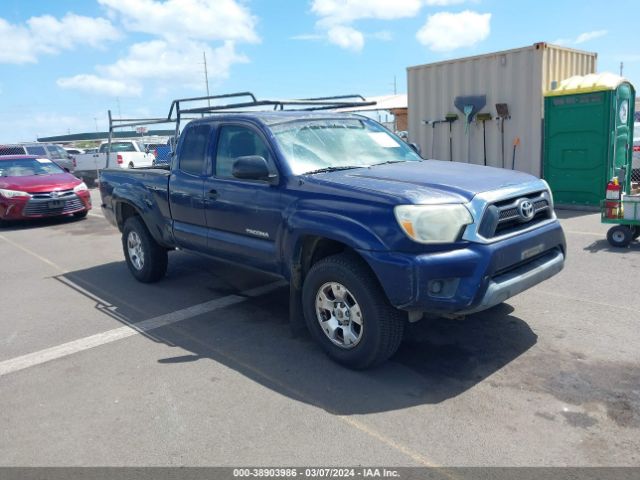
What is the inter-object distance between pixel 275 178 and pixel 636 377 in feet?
9.77

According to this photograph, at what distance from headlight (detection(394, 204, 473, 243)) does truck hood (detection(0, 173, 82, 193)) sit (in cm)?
1063

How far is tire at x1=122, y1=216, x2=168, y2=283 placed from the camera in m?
6.51

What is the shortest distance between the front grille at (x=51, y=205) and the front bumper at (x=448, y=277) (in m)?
10.3

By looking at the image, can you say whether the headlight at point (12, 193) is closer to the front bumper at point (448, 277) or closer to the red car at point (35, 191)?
the red car at point (35, 191)

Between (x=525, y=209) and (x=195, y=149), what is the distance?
3255 mm

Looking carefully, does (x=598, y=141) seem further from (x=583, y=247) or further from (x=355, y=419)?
(x=355, y=419)

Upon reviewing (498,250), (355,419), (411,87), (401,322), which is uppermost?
(411,87)

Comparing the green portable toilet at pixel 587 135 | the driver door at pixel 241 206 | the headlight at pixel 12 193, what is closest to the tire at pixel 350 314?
the driver door at pixel 241 206

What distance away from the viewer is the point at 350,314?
4031mm

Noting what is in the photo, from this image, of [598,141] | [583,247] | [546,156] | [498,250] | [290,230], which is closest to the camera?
[498,250]

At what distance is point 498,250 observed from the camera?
144 inches

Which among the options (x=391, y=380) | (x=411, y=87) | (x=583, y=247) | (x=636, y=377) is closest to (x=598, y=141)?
(x=583, y=247)

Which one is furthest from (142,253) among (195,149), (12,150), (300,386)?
(12,150)

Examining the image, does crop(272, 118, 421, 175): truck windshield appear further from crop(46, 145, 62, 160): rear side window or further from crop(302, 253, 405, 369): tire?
crop(46, 145, 62, 160): rear side window
